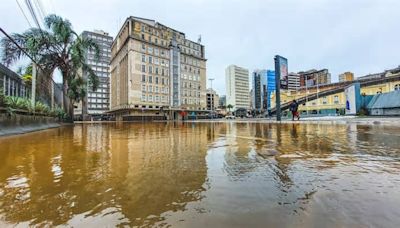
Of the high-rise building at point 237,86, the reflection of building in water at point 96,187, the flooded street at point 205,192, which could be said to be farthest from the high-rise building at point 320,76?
the reflection of building in water at point 96,187

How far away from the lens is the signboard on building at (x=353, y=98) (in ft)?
107

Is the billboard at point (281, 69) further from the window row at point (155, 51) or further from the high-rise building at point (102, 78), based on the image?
the high-rise building at point (102, 78)

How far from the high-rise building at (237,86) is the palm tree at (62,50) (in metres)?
117

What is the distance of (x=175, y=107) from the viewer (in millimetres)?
68688

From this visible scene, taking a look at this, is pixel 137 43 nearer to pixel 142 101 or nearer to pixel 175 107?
pixel 142 101

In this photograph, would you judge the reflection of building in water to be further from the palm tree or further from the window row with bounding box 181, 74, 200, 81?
the window row with bounding box 181, 74, 200, 81

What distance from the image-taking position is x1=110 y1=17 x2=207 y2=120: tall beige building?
61.2 metres

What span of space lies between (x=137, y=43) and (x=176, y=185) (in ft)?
209

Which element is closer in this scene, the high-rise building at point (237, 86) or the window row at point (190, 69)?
the window row at point (190, 69)

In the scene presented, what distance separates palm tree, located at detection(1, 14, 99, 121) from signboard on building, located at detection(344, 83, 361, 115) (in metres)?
31.8

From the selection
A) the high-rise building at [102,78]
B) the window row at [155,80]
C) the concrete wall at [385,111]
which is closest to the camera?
the concrete wall at [385,111]

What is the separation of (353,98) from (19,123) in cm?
3655

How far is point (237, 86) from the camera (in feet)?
465

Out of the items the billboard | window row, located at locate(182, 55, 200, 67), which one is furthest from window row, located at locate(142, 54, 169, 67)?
the billboard
